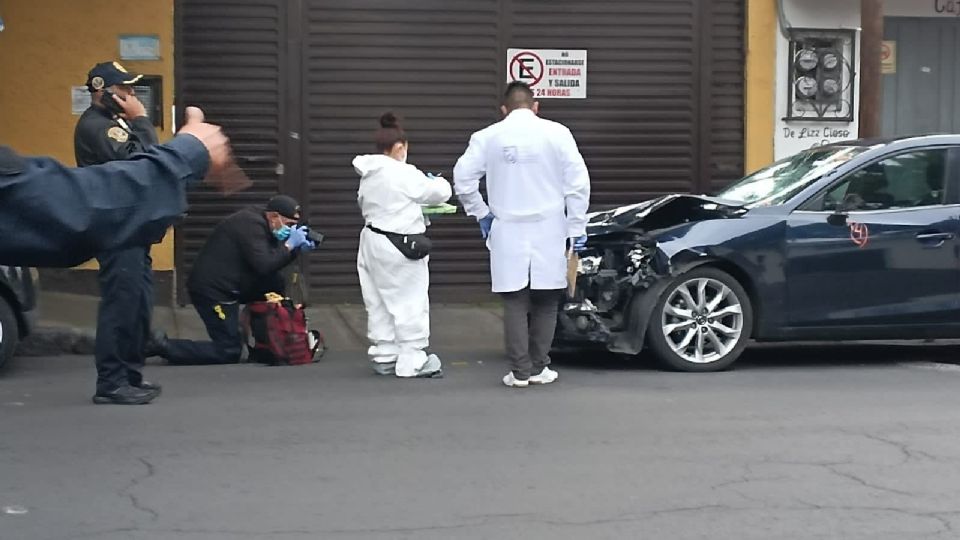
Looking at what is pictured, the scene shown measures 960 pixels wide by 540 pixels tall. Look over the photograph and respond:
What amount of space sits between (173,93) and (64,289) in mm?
1962

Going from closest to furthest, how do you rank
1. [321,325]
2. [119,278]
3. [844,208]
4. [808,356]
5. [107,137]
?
[119,278] < [107,137] < [844,208] < [808,356] < [321,325]

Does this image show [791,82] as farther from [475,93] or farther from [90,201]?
[90,201]

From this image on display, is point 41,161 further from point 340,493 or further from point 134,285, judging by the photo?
point 134,285

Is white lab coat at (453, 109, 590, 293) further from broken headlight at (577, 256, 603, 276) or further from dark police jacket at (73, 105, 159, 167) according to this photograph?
dark police jacket at (73, 105, 159, 167)

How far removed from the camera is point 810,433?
6887 millimetres

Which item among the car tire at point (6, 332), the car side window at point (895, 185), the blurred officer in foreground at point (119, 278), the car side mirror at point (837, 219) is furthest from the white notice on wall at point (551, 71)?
the car tire at point (6, 332)

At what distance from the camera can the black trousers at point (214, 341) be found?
30.1ft

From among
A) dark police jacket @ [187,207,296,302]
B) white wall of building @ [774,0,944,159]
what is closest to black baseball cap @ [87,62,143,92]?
dark police jacket @ [187,207,296,302]

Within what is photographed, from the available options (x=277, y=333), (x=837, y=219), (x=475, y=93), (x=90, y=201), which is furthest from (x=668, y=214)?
(x=90, y=201)

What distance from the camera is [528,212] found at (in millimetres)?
8094

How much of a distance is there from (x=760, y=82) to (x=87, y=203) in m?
11.0

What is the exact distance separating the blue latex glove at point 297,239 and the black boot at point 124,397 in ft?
5.88

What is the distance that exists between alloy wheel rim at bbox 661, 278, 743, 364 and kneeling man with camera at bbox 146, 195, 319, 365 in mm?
2483

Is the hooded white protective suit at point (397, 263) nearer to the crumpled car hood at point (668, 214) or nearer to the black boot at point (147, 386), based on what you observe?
the crumpled car hood at point (668, 214)
